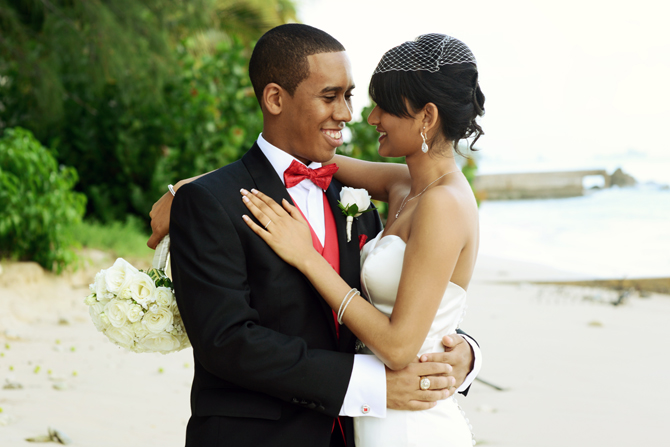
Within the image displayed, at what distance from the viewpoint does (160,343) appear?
232 centimetres

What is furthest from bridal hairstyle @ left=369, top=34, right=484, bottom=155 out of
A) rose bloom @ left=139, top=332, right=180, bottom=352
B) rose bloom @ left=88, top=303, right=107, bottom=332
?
rose bloom @ left=88, top=303, right=107, bottom=332

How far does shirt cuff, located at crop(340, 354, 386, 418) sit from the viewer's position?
7.05 ft

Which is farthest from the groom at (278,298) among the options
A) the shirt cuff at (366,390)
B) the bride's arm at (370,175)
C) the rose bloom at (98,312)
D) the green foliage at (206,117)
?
the green foliage at (206,117)

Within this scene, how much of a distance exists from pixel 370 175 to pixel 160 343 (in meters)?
1.28

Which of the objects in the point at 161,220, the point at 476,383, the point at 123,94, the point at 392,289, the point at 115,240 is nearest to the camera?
the point at 392,289

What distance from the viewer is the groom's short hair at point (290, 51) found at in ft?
7.65

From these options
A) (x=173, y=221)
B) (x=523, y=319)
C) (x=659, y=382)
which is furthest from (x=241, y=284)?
(x=523, y=319)

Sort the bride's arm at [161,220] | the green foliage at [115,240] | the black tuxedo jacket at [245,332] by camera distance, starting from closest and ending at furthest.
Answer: the black tuxedo jacket at [245,332], the bride's arm at [161,220], the green foliage at [115,240]

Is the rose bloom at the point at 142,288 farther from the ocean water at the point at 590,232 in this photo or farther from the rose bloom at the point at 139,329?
the ocean water at the point at 590,232

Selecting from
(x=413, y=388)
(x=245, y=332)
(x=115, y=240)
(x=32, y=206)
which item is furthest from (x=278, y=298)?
(x=115, y=240)

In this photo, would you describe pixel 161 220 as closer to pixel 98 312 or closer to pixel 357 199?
pixel 98 312

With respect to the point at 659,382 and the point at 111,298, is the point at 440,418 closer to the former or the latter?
the point at 111,298

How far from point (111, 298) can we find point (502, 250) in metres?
21.3

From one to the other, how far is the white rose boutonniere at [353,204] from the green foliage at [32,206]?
17.2 feet
